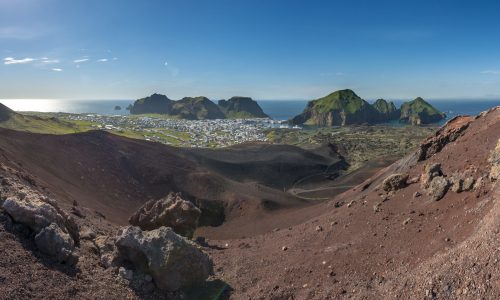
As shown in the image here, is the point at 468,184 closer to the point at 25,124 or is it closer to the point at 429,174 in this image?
the point at 429,174

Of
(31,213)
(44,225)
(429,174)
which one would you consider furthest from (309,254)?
(31,213)

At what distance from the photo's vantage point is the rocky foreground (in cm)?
1264

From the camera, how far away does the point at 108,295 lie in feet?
45.3

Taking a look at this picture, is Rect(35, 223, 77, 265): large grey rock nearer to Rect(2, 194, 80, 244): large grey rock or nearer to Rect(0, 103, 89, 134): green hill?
Rect(2, 194, 80, 244): large grey rock

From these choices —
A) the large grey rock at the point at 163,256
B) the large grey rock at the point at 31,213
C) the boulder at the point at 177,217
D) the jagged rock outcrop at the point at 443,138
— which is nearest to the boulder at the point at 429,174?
Answer: the jagged rock outcrop at the point at 443,138

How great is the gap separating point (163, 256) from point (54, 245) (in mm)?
4062

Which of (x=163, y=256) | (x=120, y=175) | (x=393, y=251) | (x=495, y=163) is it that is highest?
(x=495, y=163)

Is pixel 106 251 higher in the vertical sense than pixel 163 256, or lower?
lower

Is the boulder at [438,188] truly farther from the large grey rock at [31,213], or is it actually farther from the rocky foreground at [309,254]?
the large grey rock at [31,213]

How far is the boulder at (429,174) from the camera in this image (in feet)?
76.1

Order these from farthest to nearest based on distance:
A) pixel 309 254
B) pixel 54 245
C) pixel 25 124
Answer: pixel 25 124 → pixel 309 254 → pixel 54 245

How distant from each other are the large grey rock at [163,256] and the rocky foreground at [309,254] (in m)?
0.04

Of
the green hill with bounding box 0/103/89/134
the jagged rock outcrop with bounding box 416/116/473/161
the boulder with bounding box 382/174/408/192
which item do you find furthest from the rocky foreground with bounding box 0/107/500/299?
the green hill with bounding box 0/103/89/134

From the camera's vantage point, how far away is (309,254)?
1991cm
